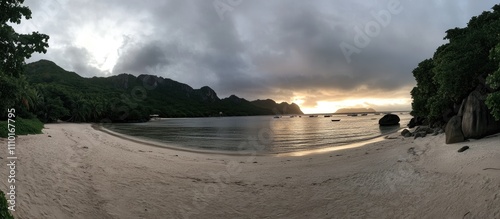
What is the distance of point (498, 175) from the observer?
823 centimetres

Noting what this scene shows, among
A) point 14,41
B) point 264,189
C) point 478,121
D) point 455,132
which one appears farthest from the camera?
point 455,132

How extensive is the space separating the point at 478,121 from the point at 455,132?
1.31 m

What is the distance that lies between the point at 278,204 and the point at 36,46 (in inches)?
382

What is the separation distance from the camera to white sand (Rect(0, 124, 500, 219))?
25.0 ft

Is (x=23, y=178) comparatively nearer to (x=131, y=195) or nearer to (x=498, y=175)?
(x=131, y=195)

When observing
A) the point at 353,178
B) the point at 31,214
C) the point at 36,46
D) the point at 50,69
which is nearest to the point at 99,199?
the point at 31,214

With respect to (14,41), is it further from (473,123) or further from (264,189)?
(473,123)

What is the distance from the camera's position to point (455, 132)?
15367 mm

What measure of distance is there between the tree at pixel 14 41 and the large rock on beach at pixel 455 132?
21.3 m

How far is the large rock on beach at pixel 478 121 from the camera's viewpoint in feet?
46.8

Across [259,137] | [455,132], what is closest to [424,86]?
[455,132]

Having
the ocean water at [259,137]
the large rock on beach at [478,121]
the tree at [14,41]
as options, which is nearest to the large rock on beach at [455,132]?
the large rock on beach at [478,121]

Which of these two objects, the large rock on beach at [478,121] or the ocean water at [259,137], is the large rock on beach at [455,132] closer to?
the large rock on beach at [478,121]

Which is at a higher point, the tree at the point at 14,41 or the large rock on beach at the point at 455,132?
the tree at the point at 14,41
